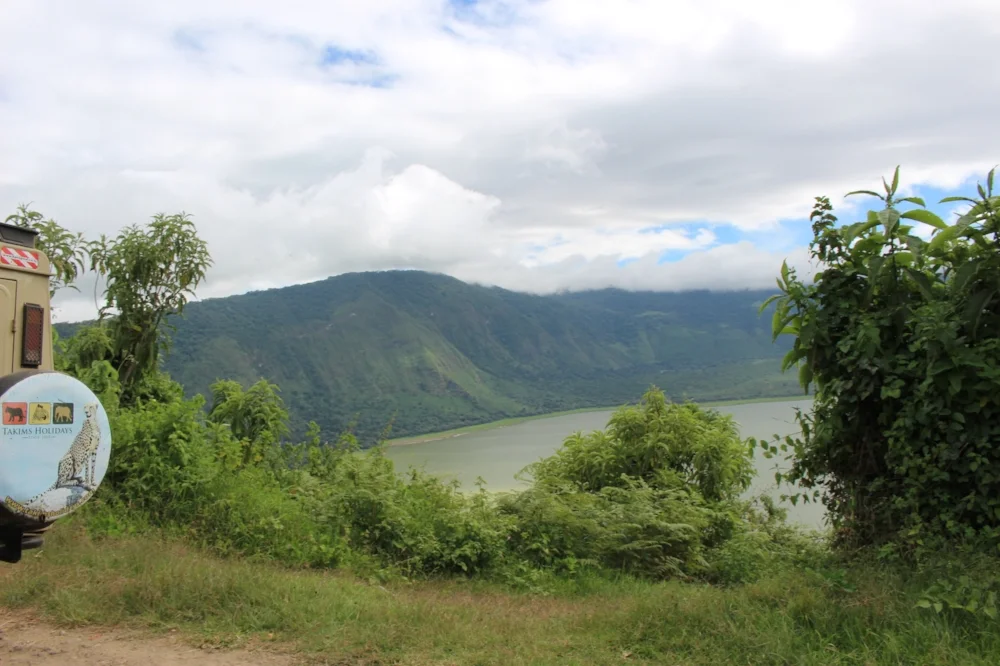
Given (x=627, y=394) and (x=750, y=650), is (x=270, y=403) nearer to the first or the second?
(x=750, y=650)

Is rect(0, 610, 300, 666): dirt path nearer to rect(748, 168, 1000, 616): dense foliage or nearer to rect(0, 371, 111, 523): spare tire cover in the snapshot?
rect(0, 371, 111, 523): spare tire cover

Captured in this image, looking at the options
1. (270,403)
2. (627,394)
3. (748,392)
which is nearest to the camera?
(270,403)

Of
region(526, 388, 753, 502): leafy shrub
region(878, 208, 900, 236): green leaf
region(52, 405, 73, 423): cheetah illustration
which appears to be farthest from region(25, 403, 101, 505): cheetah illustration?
region(526, 388, 753, 502): leafy shrub

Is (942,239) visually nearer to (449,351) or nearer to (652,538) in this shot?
(652,538)

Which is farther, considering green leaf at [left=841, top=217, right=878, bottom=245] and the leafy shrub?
the leafy shrub

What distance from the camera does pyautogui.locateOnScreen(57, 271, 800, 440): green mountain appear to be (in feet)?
248

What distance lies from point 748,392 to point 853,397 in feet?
241

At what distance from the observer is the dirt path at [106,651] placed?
4.59m

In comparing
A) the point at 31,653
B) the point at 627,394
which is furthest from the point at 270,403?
the point at 627,394

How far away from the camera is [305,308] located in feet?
402

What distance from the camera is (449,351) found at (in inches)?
5295

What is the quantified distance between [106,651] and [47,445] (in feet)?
4.45

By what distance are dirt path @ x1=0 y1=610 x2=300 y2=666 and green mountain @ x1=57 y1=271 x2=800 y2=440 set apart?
35.4m

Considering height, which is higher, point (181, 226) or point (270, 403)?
point (181, 226)
